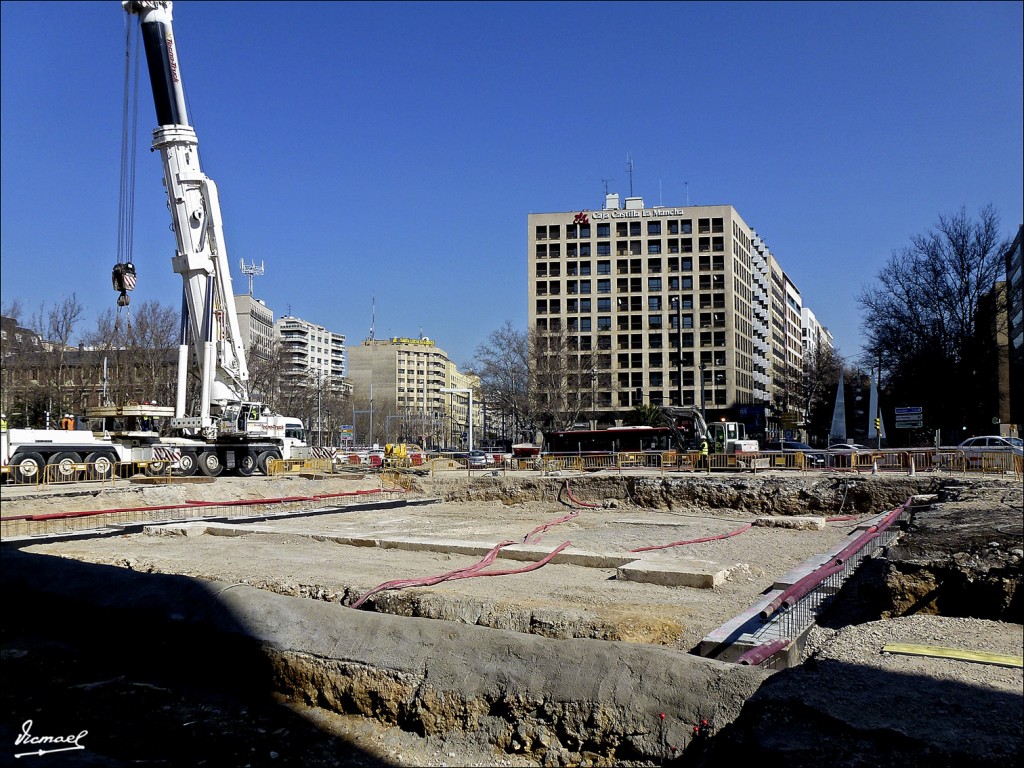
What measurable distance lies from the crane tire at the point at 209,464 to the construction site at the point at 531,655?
552 inches

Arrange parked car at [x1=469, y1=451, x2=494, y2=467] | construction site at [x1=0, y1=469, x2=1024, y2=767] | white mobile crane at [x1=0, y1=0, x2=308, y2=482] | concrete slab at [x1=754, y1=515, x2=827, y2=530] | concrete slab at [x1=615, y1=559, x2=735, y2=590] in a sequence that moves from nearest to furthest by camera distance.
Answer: construction site at [x1=0, y1=469, x2=1024, y2=767] → concrete slab at [x1=615, y1=559, x2=735, y2=590] → concrete slab at [x1=754, y1=515, x2=827, y2=530] → white mobile crane at [x1=0, y1=0, x2=308, y2=482] → parked car at [x1=469, y1=451, x2=494, y2=467]

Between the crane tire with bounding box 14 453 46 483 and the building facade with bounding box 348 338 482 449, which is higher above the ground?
the building facade with bounding box 348 338 482 449

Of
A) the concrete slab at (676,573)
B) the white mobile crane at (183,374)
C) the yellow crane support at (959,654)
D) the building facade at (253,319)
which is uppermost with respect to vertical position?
the building facade at (253,319)

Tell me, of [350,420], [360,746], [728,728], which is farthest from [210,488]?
[350,420]

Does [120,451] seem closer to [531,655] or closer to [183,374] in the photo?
[183,374]

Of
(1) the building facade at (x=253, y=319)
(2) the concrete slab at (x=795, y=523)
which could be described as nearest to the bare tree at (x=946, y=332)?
(2) the concrete slab at (x=795, y=523)

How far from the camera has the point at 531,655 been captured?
526cm

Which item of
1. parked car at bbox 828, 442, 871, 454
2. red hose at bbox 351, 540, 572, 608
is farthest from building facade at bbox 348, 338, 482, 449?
red hose at bbox 351, 540, 572, 608

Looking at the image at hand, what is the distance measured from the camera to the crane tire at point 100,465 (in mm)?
24062

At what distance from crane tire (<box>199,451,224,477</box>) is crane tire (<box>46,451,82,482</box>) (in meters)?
3.80

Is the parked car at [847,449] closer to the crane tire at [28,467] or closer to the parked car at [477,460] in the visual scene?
the parked car at [477,460]

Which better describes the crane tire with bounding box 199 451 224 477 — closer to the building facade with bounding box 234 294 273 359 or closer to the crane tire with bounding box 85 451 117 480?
the crane tire with bounding box 85 451 117 480

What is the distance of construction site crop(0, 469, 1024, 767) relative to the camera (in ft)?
14.3

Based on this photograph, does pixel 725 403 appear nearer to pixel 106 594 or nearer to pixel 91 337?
pixel 91 337
